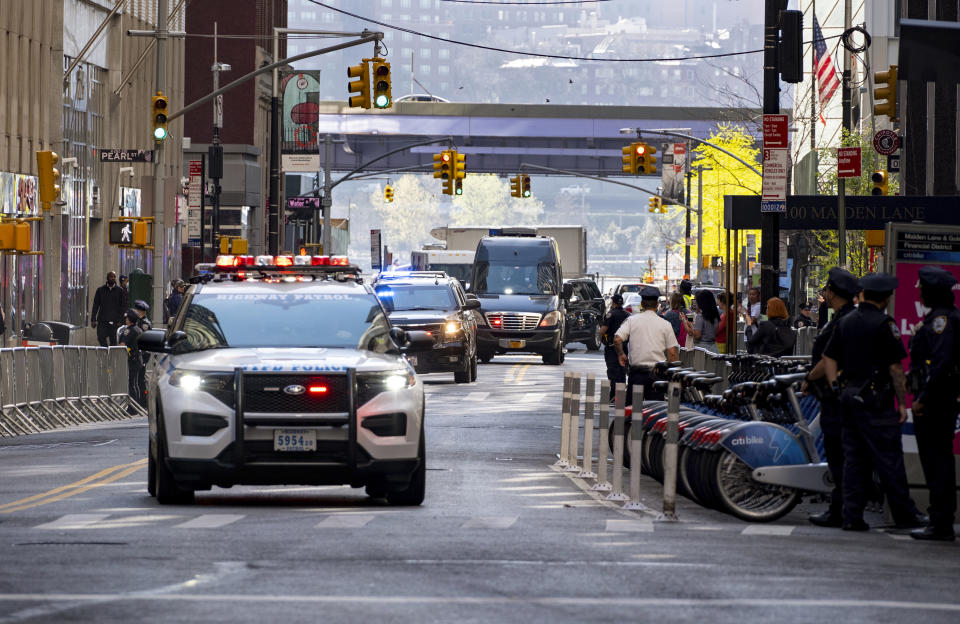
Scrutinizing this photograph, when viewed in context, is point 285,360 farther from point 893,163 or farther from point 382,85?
point 893,163

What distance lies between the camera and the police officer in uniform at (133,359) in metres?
30.2

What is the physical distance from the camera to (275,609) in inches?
371

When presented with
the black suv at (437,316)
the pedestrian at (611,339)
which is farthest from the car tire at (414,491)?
the black suv at (437,316)

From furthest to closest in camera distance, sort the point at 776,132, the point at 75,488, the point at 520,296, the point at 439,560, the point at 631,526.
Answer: the point at 520,296, the point at 776,132, the point at 75,488, the point at 631,526, the point at 439,560

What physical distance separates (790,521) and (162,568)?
230 inches

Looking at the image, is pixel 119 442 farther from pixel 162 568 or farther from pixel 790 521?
pixel 162 568

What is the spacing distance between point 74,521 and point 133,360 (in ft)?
56.3

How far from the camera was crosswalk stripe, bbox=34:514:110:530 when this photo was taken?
529 inches

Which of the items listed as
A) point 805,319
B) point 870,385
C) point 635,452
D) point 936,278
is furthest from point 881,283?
point 805,319

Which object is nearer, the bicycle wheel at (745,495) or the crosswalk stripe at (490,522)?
the crosswalk stripe at (490,522)

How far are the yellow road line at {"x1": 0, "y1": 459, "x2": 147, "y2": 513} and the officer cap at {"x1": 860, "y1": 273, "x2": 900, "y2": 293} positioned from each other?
21.3ft

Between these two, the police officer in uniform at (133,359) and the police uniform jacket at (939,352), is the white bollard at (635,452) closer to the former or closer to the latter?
the police uniform jacket at (939,352)

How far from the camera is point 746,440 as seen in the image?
14.8m

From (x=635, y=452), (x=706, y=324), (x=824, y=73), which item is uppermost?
(x=824, y=73)
